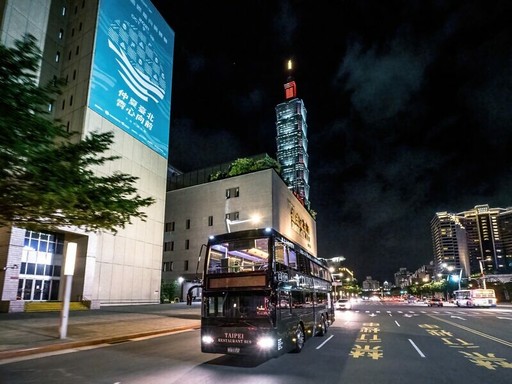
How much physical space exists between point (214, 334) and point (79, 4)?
45784mm

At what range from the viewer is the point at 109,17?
39.5 meters

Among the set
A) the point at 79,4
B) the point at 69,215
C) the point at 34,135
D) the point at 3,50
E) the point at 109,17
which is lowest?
the point at 69,215

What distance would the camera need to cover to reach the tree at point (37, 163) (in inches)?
302

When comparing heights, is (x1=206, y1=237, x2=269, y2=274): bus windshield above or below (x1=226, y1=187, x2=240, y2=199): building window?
below

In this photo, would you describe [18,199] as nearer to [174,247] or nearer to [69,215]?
[69,215]

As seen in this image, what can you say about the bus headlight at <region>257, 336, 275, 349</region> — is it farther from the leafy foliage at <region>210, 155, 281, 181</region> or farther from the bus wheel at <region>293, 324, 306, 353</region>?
the leafy foliage at <region>210, 155, 281, 181</region>

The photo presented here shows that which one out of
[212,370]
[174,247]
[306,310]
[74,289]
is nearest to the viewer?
[212,370]

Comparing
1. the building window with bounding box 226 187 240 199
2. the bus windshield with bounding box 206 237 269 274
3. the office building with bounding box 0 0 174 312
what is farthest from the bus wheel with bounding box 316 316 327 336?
the building window with bounding box 226 187 240 199

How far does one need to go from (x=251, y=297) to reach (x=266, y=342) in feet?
4.17

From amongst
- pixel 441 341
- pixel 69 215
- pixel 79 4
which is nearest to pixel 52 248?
pixel 69 215

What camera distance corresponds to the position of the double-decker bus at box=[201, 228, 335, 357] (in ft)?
31.4

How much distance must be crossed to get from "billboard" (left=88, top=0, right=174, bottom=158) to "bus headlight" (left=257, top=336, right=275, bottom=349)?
33885 millimetres

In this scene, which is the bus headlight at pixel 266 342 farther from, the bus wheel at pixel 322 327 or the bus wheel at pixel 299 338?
the bus wheel at pixel 322 327

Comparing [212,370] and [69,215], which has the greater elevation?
[69,215]
